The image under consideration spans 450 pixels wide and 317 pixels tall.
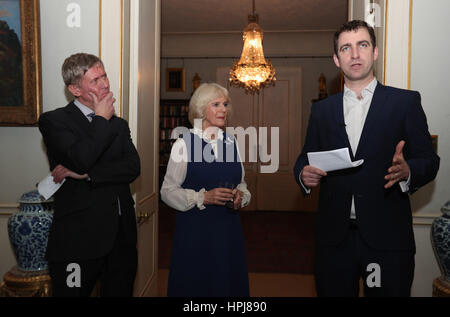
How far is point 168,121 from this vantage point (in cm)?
791

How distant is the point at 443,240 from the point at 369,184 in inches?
32.6

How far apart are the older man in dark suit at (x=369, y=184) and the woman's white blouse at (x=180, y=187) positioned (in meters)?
0.69

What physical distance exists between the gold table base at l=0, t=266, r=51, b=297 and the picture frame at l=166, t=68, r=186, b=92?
6.11 meters

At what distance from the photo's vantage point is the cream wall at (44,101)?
250 centimetres

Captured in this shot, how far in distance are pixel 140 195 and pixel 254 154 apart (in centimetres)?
515

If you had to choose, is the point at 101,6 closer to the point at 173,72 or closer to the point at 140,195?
the point at 140,195

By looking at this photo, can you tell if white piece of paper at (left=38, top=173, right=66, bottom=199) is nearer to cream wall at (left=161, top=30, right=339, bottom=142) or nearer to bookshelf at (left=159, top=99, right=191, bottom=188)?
bookshelf at (left=159, top=99, right=191, bottom=188)

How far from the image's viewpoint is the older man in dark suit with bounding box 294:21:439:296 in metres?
1.59

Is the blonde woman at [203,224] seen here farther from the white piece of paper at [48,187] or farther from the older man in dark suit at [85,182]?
the white piece of paper at [48,187]

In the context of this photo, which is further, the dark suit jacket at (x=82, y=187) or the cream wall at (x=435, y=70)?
the cream wall at (x=435, y=70)

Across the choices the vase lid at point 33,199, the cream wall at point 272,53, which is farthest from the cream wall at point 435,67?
the cream wall at point 272,53

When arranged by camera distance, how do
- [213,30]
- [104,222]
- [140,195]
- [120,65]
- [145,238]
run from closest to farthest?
[104,222] < [120,65] < [140,195] < [145,238] < [213,30]

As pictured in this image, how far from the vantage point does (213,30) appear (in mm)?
7500
